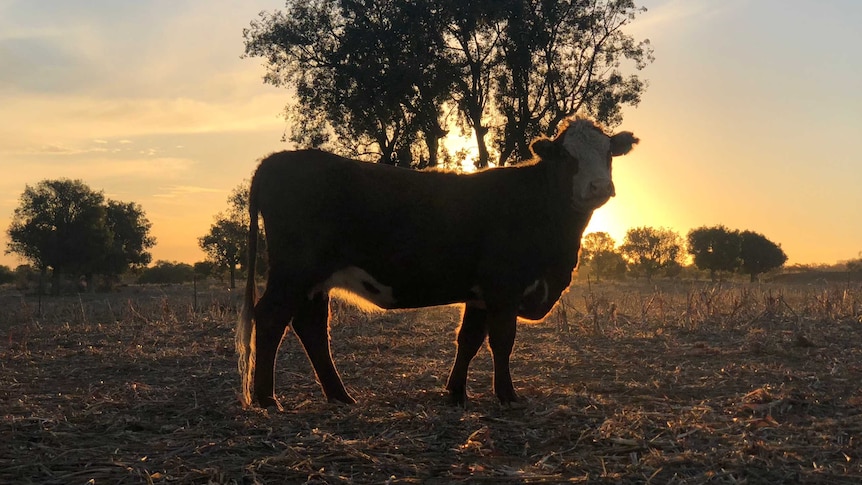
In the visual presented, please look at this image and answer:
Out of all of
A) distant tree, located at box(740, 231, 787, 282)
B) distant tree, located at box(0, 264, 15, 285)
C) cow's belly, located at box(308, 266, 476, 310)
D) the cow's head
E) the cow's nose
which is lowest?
distant tree, located at box(0, 264, 15, 285)

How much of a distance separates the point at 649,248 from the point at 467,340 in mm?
74258

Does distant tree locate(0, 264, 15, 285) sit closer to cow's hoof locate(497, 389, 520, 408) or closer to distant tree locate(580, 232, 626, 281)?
distant tree locate(580, 232, 626, 281)

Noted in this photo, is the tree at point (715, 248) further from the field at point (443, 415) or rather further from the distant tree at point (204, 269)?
the field at point (443, 415)

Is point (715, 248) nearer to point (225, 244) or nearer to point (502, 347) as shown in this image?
point (225, 244)

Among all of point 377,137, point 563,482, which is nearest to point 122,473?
point 563,482

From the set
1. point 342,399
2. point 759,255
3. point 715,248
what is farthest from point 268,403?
point 715,248

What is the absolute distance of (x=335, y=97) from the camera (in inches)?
831

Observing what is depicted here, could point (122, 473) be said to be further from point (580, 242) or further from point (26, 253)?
point (26, 253)

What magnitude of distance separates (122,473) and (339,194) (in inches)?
112

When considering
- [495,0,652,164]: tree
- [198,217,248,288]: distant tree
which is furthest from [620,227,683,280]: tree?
[495,0,652,164]: tree

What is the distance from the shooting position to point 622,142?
6.11 m

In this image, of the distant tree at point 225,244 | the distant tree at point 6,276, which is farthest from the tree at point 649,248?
the distant tree at point 6,276

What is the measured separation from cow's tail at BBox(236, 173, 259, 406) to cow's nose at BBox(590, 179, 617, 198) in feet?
9.76

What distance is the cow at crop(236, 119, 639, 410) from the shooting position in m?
5.53
